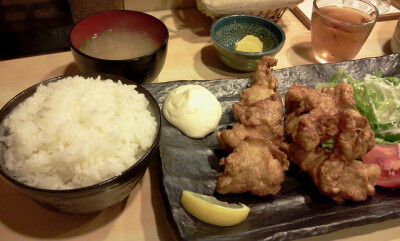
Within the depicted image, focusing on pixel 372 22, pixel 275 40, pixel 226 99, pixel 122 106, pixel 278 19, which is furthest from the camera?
pixel 278 19

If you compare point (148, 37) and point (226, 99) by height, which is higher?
point (148, 37)

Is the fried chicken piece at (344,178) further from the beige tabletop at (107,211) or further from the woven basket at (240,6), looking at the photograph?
the woven basket at (240,6)

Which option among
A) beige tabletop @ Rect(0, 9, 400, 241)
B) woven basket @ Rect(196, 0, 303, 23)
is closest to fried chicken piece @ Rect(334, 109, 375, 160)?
beige tabletop @ Rect(0, 9, 400, 241)

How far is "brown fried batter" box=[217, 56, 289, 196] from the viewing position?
5.85 ft

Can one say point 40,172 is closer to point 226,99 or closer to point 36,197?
point 36,197

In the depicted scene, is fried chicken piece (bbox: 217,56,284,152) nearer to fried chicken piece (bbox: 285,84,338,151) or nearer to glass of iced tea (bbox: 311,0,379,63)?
fried chicken piece (bbox: 285,84,338,151)

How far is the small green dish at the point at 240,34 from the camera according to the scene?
2787 millimetres

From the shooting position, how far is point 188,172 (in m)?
1.96

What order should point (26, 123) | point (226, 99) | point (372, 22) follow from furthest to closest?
point (372, 22) → point (226, 99) → point (26, 123)

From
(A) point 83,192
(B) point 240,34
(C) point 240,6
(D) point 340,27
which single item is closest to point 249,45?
(B) point 240,34

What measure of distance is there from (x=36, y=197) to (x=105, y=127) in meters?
0.44

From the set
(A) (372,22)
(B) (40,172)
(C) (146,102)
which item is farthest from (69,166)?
(A) (372,22)

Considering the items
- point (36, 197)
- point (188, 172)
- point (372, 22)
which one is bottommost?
point (188, 172)

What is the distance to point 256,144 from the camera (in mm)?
1860
